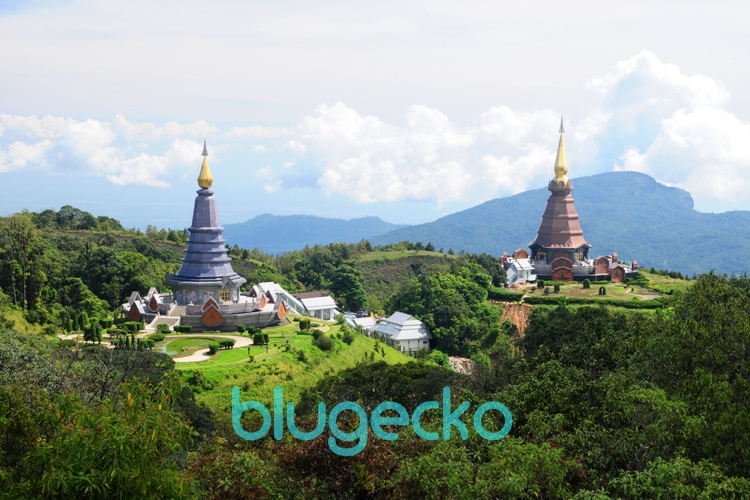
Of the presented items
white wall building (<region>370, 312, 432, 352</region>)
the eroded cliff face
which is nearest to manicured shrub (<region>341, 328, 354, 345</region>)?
white wall building (<region>370, 312, 432, 352</region>)

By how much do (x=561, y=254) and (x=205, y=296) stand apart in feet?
88.3

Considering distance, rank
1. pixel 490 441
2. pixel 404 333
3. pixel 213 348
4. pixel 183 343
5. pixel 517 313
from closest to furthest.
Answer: pixel 490 441, pixel 213 348, pixel 183 343, pixel 404 333, pixel 517 313

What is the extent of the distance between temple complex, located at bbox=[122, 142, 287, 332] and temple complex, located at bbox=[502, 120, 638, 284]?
21095 mm

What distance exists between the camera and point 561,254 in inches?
2438

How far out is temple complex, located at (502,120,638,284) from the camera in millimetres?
60562

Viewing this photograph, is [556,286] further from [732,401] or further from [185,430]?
[185,430]

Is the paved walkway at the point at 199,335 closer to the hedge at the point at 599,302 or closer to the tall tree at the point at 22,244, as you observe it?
the tall tree at the point at 22,244

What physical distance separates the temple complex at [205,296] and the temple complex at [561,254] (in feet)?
69.2

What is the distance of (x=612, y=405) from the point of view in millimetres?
16641

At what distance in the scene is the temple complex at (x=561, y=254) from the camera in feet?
199

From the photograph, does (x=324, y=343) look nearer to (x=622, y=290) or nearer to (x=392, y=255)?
(x=622, y=290)

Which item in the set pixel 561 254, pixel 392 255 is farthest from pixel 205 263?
pixel 392 255

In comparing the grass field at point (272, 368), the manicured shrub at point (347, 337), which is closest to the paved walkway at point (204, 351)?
the grass field at point (272, 368)

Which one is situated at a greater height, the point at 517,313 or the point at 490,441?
the point at 517,313
